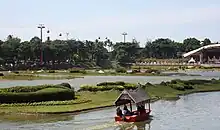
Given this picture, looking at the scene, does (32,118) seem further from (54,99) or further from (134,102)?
(134,102)

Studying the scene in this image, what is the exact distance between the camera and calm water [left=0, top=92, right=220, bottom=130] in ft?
121

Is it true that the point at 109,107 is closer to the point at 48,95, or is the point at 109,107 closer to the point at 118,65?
the point at 48,95

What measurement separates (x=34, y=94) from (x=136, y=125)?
14.6m

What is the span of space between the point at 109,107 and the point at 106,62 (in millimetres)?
137934

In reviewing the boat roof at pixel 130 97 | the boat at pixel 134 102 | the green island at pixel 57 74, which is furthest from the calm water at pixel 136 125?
the green island at pixel 57 74

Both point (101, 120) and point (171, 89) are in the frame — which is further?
point (171, 89)

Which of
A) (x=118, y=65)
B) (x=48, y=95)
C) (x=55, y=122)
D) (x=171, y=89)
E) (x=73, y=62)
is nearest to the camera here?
(x=55, y=122)

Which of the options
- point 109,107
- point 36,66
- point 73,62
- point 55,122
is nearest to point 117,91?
point 109,107

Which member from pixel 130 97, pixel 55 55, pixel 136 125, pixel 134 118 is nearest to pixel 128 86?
pixel 130 97

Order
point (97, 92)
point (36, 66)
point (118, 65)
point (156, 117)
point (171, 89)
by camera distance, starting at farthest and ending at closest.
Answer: point (118, 65)
point (36, 66)
point (171, 89)
point (97, 92)
point (156, 117)

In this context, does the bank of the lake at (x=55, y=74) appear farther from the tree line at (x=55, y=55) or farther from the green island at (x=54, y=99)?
the green island at (x=54, y=99)

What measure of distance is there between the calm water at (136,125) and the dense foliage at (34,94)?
19.2 ft

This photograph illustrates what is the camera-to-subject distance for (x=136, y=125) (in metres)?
38.1

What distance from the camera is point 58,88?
5150 cm
